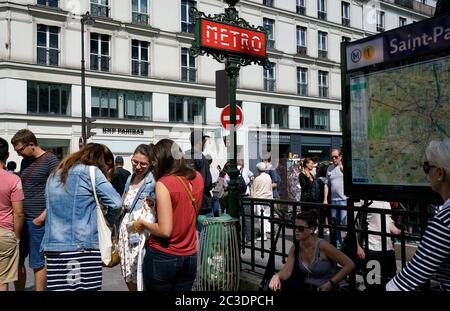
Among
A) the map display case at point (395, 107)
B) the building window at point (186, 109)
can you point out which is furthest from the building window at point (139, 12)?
the map display case at point (395, 107)

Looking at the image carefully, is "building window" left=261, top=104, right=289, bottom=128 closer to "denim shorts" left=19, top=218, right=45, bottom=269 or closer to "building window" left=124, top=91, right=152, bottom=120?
"building window" left=124, top=91, right=152, bottom=120

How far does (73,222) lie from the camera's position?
355 cm

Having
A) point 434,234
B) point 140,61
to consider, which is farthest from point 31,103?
point 434,234

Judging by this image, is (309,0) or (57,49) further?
(309,0)

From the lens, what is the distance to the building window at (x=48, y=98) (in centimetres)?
2475

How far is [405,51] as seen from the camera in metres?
3.62

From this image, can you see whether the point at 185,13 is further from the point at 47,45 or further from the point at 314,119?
the point at 314,119

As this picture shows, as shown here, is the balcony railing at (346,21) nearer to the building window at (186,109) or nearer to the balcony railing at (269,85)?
the balcony railing at (269,85)

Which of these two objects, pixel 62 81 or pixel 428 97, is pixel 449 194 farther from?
pixel 62 81

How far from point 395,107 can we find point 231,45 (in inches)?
97.4

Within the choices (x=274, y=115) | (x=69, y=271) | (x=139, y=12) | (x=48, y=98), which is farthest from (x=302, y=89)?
(x=69, y=271)
